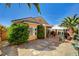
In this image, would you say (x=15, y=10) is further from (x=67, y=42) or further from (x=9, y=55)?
(x=67, y=42)

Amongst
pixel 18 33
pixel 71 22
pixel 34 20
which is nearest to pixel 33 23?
pixel 34 20

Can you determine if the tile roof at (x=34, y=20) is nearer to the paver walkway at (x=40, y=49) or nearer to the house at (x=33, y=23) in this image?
the house at (x=33, y=23)

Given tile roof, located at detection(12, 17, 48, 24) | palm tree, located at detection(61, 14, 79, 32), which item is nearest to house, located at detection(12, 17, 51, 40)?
tile roof, located at detection(12, 17, 48, 24)

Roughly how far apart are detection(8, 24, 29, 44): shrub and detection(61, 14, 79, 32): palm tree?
0.38m

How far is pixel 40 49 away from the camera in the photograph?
194 centimetres

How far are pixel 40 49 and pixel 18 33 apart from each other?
28 centimetres

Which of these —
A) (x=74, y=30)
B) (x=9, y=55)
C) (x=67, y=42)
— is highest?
(x=74, y=30)

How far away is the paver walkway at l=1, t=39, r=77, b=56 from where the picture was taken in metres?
1.92

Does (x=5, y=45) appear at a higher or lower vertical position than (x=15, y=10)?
lower

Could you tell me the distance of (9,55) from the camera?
192 cm

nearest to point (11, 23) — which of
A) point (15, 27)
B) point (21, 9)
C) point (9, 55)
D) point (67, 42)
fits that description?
point (15, 27)

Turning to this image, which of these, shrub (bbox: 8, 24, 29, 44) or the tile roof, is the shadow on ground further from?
the tile roof

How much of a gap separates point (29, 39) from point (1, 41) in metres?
0.28

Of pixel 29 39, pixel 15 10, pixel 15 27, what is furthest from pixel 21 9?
pixel 29 39
